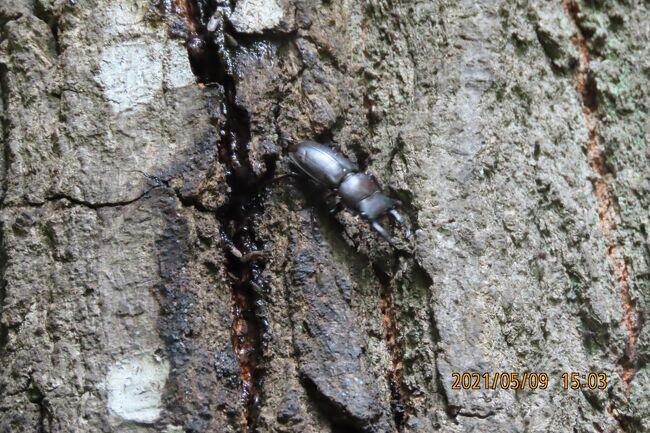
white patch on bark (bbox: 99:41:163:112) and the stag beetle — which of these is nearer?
white patch on bark (bbox: 99:41:163:112)

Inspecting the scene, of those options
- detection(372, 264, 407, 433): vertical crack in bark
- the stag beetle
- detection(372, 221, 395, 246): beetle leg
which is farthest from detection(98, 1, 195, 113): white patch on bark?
detection(372, 264, 407, 433): vertical crack in bark

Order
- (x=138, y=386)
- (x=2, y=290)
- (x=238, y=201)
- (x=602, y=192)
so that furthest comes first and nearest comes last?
(x=602, y=192)
(x=238, y=201)
(x=2, y=290)
(x=138, y=386)

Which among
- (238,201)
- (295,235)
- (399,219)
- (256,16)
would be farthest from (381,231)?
(256,16)

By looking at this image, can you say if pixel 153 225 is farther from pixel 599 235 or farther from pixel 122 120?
pixel 599 235

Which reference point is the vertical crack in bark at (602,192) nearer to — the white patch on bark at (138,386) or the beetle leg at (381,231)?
the beetle leg at (381,231)

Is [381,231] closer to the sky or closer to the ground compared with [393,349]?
closer to the sky
